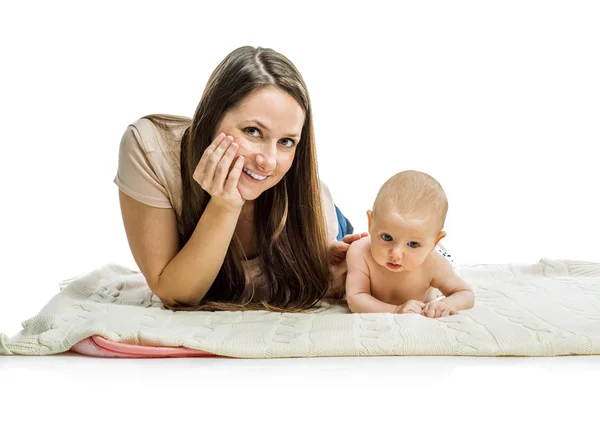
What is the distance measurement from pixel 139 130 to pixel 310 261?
83 cm

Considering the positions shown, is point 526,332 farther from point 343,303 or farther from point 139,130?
point 139,130

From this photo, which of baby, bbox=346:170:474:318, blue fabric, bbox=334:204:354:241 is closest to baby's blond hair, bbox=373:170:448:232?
baby, bbox=346:170:474:318

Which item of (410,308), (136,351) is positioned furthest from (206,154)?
(410,308)

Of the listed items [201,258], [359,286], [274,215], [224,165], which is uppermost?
[224,165]

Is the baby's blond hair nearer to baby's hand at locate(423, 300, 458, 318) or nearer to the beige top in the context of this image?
baby's hand at locate(423, 300, 458, 318)

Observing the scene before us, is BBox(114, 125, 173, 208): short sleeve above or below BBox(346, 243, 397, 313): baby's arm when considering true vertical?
above

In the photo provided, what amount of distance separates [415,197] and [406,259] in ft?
0.74

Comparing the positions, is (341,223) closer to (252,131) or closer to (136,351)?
(252,131)

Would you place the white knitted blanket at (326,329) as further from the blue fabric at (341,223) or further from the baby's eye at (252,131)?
the blue fabric at (341,223)

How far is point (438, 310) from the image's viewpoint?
3250 millimetres

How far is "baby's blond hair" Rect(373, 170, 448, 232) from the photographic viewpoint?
324 cm

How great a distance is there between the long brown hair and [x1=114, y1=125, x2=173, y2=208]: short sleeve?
4.0 inches

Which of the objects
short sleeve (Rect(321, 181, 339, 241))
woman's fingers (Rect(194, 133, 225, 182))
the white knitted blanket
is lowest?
the white knitted blanket

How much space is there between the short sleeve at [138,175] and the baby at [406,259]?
0.76 meters
